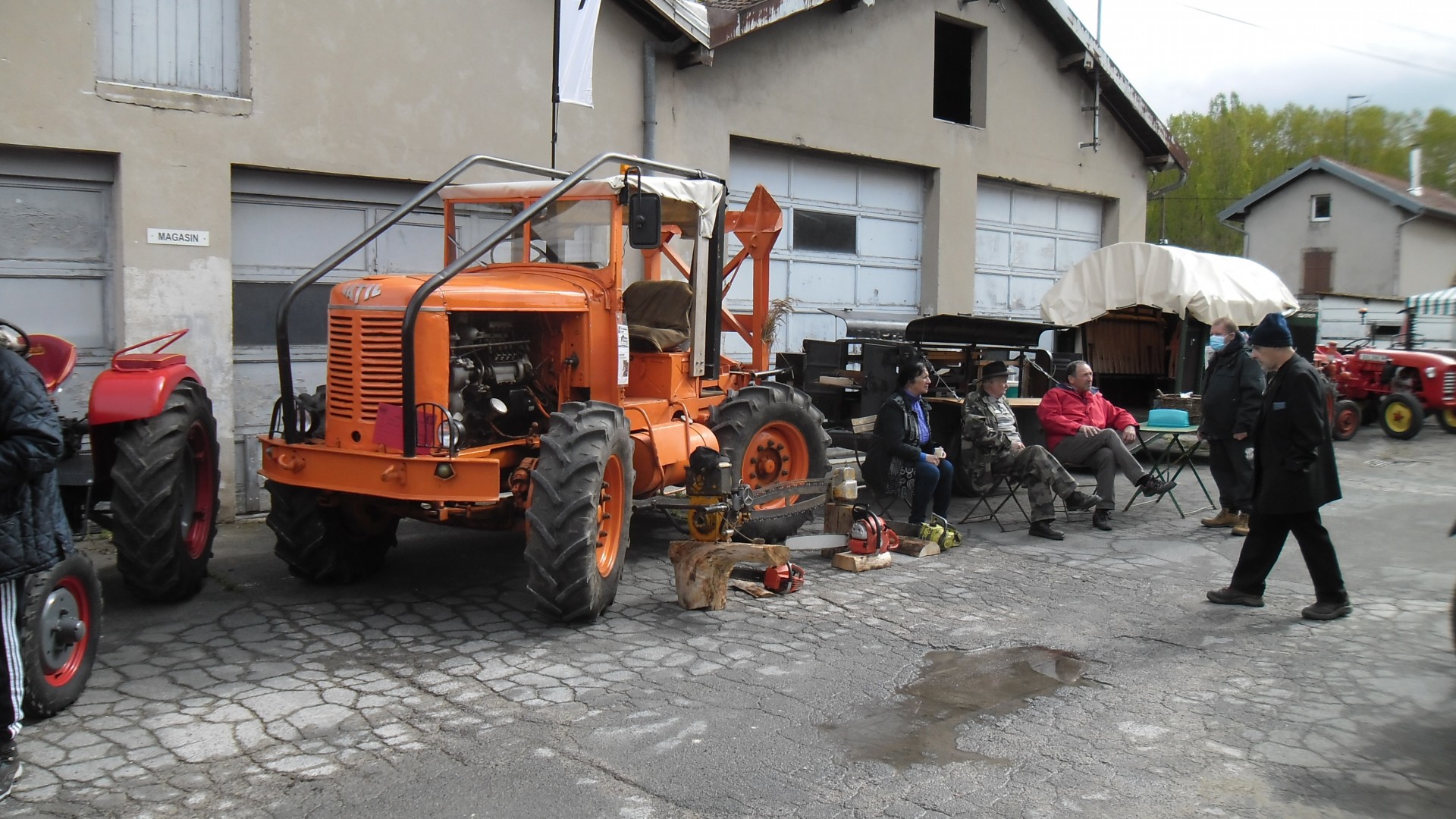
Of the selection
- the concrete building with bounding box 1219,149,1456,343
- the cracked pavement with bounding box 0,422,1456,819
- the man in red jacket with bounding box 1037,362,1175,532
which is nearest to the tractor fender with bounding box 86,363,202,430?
the cracked pavement with bounding box 0,422,1456,819

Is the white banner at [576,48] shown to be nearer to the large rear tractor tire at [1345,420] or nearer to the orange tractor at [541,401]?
the orange tractor at [541,401]

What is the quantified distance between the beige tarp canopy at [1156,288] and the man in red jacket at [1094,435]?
185 inches

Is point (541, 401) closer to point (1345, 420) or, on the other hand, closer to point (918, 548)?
point (918, 548)

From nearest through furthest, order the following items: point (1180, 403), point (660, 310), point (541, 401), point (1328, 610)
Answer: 1. point (1328, 610)
2. point (541, 401)
3. point (660, 310)
4. point (1180, 403)

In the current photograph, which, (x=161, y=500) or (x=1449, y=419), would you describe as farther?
(x=1449, y=419)

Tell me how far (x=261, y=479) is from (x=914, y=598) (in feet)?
17.4

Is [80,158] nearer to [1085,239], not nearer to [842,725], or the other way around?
[842,725]

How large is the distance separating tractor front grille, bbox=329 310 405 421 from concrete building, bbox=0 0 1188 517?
10.2ft

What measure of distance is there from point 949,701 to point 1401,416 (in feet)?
48.1

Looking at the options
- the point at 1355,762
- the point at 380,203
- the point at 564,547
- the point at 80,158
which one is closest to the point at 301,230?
the point at 380,203

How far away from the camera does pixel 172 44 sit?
8445 mm

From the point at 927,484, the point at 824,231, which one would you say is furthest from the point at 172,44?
the point at 824,231

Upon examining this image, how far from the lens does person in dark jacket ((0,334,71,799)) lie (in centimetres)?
391

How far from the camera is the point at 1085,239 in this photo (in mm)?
16891
